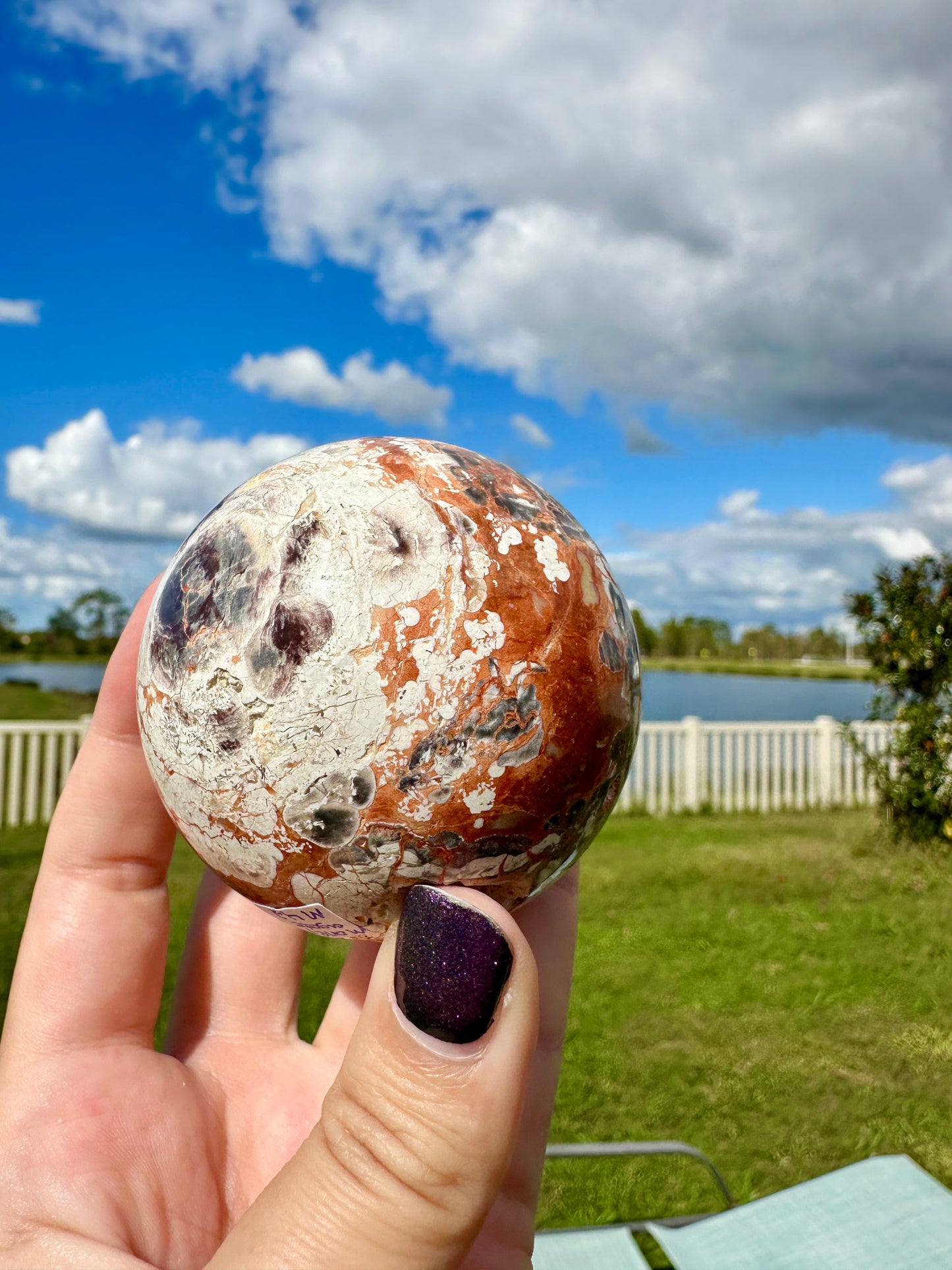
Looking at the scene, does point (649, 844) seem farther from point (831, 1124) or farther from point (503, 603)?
point (503, 603)

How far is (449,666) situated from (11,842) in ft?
35.0

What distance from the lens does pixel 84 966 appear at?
2381 millimetres

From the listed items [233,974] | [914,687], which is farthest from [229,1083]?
[914,687]

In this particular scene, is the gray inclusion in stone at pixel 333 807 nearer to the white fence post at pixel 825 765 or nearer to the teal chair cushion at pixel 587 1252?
the teal chair cushion at pixel 587 1252

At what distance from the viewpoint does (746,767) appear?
13.0 m

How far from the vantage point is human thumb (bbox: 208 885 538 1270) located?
5.25ft

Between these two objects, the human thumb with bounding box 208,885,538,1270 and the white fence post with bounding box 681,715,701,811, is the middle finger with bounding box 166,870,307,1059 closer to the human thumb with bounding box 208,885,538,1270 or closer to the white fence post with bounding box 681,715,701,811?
the human thumb with bounding box 208,885,538,1270

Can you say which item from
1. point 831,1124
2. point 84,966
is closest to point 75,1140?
point 84,966

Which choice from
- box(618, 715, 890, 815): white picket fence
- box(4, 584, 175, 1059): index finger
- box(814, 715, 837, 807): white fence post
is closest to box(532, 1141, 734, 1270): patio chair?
box(4, 584, 175, 1059): index finger

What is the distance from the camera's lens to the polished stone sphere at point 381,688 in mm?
1762

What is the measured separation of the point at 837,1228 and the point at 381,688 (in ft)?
11.1

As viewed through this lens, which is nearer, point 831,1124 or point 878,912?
point 831,1124

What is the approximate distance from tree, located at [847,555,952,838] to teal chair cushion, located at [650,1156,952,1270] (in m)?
6.15

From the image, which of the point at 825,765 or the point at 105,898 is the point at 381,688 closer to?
the point at 105,898
